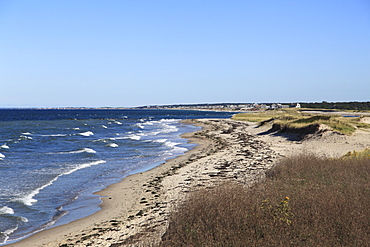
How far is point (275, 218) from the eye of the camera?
25.3 feet

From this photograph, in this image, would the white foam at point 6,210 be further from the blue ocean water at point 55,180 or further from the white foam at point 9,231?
the white foam at point 9,231

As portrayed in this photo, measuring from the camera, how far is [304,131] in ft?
114

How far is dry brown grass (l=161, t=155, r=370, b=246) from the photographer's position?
6.95 meters

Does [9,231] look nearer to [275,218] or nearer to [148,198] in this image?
[148,198]

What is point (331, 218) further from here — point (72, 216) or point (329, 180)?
point (72, 216)

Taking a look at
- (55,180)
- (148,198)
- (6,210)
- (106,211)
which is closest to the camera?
(106,211)

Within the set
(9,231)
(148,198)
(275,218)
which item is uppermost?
(275,218)

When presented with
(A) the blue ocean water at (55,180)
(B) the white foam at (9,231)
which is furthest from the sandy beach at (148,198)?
(B) the white foam at (9,231)

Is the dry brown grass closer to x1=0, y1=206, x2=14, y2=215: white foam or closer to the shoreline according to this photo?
the shoreline

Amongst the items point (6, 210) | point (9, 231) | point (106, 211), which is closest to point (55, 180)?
point (6, 210)

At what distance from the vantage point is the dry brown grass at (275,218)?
22.8ft

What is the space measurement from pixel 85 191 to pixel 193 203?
9.94 metres

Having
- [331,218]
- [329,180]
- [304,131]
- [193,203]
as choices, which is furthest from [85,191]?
[304,131]

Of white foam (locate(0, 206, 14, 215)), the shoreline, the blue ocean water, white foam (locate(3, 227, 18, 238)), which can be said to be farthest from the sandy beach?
white foam (locate(0, 206, 14, 215))
